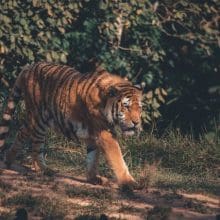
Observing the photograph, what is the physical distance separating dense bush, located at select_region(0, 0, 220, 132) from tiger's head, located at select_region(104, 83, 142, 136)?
8.73ft

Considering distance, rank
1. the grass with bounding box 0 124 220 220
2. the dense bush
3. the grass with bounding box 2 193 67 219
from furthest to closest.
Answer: the dense bush, the grass with bounding box 0 124 220 220, the grass with bounding box 2 193 67 219

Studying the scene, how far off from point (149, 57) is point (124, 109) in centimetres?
331

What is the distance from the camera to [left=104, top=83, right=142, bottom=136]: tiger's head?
7.08m

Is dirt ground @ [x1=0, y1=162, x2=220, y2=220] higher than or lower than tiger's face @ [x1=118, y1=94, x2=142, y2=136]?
lower

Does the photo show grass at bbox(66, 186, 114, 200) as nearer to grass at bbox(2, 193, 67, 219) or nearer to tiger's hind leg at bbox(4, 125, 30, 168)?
grass at bbox(2, 193, 67, 219)

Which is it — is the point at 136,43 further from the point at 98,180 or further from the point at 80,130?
the point at 98,180

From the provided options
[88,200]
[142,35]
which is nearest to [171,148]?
[142,35]

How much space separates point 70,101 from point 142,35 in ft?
9.67

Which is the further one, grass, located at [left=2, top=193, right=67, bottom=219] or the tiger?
the tiger

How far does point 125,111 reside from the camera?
7137 mm

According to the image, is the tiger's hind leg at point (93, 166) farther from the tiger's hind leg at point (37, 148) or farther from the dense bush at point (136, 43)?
the dense bush at point (136, 43)

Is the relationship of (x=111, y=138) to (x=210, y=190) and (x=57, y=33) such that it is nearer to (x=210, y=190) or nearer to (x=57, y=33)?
(x=210, y=190)

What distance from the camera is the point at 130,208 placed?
655 centimetres

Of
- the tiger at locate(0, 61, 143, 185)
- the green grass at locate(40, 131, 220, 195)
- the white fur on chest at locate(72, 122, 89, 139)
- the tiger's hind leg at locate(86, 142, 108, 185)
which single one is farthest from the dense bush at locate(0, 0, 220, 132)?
the tiger's hind leg at locate(86, 142, 108, 185)
